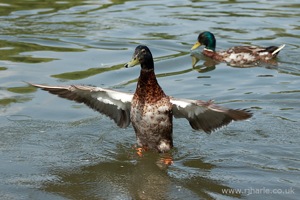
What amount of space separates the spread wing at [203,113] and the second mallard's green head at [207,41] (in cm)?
504

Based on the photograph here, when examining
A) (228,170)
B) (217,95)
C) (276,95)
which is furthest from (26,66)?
(228,170)

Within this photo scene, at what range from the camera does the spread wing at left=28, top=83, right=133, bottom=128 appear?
793 cm


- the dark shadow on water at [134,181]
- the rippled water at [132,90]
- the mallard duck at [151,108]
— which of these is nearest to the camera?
the dark shadow on water at [134,181]

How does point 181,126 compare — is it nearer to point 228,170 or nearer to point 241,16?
point 228,170

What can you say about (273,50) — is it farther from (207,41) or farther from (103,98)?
(103,98)

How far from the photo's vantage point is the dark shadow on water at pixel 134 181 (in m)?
6.62

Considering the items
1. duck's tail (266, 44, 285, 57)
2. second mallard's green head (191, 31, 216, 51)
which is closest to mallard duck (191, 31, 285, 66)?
duck's tail (266, 44, 285, 57)

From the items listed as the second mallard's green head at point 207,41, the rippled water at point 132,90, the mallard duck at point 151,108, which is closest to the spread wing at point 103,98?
the mallard duck at point 151,108

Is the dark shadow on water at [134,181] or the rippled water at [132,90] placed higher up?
the rippled water at [132,90]

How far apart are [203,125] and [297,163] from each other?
1075 millimetres

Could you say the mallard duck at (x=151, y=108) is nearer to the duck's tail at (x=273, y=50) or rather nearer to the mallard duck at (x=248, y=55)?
the mallard duck at (x=248, y=55)

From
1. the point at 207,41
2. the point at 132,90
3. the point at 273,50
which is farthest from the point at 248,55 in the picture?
the point at 132,90

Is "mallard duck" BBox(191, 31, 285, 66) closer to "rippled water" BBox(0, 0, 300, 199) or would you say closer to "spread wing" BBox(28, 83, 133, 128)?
"rippled water" BBox(0, 0, 300, 199)

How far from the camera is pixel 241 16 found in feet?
50.0
